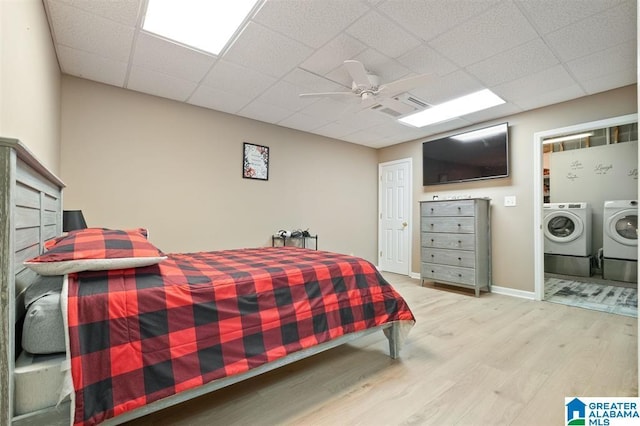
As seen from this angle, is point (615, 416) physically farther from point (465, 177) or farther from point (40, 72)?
point (40, 72)

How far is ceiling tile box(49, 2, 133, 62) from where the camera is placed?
6.59ft

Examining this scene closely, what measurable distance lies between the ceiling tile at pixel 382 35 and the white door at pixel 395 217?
9.69ft

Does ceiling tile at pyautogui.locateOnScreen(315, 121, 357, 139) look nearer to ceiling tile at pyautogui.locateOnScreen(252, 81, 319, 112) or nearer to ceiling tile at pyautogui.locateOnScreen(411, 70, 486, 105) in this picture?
ceiling tile at pyautogui.locateOnScreen(252, 81, 319, 112)

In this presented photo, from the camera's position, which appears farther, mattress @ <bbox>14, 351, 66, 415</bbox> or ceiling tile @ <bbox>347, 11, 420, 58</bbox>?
ceiling tile @ <bbox>347, 11, 420, 58</bbox>

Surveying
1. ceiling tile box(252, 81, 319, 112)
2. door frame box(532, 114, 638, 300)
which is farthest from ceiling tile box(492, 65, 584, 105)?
ceiling tile box(252, 81, 319, 112)

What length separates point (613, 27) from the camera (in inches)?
82.4

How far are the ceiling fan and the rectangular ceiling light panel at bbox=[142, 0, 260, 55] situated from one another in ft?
2.65

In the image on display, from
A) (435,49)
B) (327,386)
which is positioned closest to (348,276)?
(327,386)

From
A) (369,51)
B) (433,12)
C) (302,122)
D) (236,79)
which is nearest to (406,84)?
(369,51)

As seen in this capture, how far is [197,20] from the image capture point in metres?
2.08

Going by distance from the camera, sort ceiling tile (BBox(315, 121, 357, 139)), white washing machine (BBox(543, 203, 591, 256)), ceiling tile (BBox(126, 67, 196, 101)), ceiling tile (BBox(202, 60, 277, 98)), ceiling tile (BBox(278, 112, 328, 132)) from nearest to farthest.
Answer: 1. ceiling tile (BBox(202, 60, 277, 98))
2. ceiling tile (BBox(126, 67, 196, 101))
3. ceiling tile (BBox(278, 112, 328, 132))
4. ceiling tile (BBox(315, 121, 357, 139))
5. white washing machine (BBox(543, 203, 591, 256))

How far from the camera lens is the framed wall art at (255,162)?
3963 millimetres

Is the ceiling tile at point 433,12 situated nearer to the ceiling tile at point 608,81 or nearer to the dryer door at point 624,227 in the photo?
the ceiling tile at point 608,81

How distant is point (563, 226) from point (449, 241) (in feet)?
9.06
